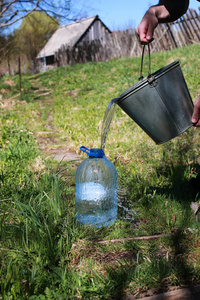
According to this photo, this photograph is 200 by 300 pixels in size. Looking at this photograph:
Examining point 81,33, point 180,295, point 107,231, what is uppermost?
point 81,33

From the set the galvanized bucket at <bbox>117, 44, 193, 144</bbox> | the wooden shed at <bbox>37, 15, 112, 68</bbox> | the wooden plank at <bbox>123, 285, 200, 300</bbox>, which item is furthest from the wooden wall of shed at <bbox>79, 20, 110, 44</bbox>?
the wooden plank at <bbox>123, 285, 200, 300</bbox>

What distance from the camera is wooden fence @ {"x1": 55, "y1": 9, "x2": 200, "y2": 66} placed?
1420 cm

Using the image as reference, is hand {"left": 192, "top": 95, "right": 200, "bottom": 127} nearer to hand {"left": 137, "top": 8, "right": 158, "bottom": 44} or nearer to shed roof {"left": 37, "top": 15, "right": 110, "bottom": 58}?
hand {"left": 137, "top": 8, "right": 158, "bottom": 44}

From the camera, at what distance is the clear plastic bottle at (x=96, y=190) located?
239 centimetres

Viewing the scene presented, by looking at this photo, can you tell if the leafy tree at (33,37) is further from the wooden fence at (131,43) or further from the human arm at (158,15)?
the human arm at (158,15)

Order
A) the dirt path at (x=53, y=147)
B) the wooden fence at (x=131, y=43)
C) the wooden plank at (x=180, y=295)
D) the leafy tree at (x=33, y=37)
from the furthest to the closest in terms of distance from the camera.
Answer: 1. the leafy tree at (x=33, y=37)
2. the wooden fence at (x=131, y=43)
3. the dirt path at (x=53, y=147)
4. the wooden plank at (x=180, y=295)

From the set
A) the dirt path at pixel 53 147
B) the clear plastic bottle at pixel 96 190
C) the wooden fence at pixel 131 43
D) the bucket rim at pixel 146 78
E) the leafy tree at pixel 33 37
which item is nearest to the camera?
the bucket rim at pixel 146 78

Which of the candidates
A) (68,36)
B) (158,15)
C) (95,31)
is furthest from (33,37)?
(158,15)

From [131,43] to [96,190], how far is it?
16.1 metres

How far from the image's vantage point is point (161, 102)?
2025 millimetres

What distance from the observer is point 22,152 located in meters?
3.56

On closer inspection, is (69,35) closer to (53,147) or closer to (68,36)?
(68,36)

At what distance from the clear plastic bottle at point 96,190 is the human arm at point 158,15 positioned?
39.3 inches

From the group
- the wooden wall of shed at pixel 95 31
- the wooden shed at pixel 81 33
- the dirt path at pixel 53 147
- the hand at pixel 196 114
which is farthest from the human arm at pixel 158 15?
the wooden wall of shed at pixel 95 31
